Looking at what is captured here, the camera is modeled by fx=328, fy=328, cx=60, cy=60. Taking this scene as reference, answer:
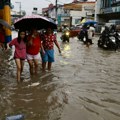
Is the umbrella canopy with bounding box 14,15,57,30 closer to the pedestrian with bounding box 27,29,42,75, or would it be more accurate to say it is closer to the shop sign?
the pedestrian with bounding box 27,29,42,75

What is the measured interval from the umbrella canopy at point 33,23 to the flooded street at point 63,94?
1.49 m

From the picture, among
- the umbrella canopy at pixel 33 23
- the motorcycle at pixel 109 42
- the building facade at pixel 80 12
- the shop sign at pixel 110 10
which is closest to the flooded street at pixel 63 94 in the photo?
the umbrella canopy at pixel 33 23

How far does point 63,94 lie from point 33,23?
3112 millimetres

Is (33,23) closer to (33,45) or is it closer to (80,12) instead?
(33,45)

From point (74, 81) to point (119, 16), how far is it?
4080 cm

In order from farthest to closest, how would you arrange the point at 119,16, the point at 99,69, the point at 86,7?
the point at 86,7 → the point at 119,16 → the point at 99,69

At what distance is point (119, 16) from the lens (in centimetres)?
4850

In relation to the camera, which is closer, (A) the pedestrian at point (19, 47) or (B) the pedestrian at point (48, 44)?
(A) the pedestrian at point (19, 47)

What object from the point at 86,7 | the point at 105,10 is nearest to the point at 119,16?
the point at 105,10

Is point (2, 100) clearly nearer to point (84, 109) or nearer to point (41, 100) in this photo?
point (41, 100)

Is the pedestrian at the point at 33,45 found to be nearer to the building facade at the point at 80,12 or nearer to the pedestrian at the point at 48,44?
the pedestrian at the point at 48,44

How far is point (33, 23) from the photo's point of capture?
9.97 metres

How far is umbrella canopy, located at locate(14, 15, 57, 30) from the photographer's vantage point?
9.29 metres

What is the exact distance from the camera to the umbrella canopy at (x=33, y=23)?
30.5 ft
